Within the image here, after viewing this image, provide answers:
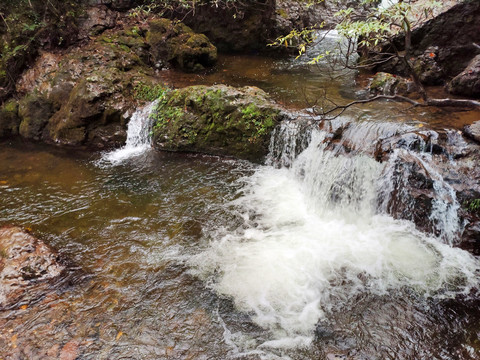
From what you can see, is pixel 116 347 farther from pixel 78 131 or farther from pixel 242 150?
pixel 78 131

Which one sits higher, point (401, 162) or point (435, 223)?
point (401, 162)

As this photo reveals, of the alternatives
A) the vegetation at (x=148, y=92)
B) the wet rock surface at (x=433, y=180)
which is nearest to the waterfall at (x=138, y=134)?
the vegetation at (x=148, y=92)

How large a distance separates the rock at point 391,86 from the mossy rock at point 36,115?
8.36 m

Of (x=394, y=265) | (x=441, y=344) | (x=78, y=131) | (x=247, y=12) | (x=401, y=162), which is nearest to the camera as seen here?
(x=441, y=344)

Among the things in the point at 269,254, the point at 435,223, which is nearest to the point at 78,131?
the point at 269,254

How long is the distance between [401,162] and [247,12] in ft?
27.9

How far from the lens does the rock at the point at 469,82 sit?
20.5ft

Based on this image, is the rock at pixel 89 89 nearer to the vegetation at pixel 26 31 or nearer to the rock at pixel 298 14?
the vegetation at pixel 26 31

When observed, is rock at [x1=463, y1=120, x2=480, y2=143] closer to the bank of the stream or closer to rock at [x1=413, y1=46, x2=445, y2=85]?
the bank of the stream

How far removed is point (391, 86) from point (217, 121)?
4056 millimetres

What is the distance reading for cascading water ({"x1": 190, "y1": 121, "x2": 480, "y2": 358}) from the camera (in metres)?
3.87

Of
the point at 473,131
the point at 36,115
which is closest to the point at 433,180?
the point at 473,131

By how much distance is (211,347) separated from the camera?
3.40 meters

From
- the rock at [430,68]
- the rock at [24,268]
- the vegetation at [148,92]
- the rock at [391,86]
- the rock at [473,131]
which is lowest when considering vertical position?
the rock at [24,268]
